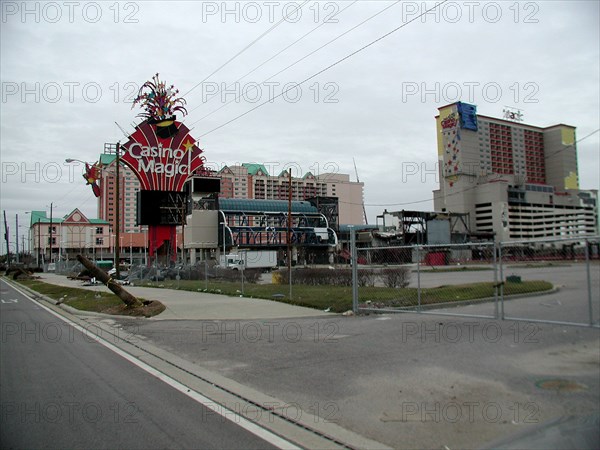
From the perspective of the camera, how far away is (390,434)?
16.4 ft

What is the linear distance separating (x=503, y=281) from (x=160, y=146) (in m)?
53.0

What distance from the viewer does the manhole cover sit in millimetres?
6121

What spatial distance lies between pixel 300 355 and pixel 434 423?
4020 millimetres

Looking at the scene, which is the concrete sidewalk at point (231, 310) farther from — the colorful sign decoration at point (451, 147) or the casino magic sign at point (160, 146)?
the colorful sign decoration at point (451, 147)

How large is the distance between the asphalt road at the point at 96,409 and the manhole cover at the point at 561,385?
382cm

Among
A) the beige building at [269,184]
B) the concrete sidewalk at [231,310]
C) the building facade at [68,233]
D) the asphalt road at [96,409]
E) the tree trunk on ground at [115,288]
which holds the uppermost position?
the beige building at [269,184]

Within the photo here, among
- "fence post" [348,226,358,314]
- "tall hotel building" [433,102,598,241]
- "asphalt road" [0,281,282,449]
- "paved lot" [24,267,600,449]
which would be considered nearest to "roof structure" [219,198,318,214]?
"tall hotel building" [433,102,598,241]

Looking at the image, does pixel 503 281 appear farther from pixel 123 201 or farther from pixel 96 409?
pixel 123 201

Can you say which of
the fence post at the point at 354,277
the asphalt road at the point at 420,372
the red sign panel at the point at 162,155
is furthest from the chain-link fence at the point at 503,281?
the red sign panel at the point at 162,155

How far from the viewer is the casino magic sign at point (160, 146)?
5709cm

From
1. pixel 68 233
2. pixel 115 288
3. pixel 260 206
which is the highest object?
pixel 260 206

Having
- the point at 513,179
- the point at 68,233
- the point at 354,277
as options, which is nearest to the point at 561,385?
the point at 354,277

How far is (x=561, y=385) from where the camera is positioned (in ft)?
20.6

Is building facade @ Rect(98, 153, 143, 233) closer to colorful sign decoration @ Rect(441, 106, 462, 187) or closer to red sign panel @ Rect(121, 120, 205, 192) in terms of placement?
red sign panel @ Rect(121, 120, 205, 192)
